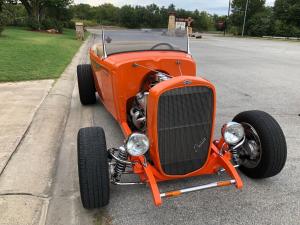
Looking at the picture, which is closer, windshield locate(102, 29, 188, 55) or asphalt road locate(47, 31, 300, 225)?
asphalt road locate(47, 31, 300, 225)

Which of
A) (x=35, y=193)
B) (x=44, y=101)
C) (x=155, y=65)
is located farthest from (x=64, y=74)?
(x=35, y=193)

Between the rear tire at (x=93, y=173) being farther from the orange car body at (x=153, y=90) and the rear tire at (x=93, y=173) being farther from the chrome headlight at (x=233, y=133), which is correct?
the chrome headlight at (x=233, y=133)

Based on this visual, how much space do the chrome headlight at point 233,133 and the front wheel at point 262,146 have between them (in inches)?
12.2

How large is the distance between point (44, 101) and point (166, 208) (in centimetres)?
424

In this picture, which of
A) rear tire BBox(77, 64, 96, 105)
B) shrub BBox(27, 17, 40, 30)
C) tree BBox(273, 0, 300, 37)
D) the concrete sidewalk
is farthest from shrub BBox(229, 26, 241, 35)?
rear tire BBox(77, 64, 96, 105)

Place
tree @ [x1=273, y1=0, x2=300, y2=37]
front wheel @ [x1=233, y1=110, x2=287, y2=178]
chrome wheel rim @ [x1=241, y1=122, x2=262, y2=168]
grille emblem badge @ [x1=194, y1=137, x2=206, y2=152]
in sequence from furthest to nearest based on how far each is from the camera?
tree @ [x1=273, y1=0, x2=300, y2=37]
chrome wheel rim @ [x1=241, y1=122, x2=262, y2=168]
front wheel @ [x1=233, y1=110, x2=287, y2=178]
grille emblem badge @ [x1=194, y1=137, x2=206, y2=152]

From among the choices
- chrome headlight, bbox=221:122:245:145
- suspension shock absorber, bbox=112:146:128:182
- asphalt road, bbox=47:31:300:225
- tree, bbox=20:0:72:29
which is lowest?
asphalt road, bbox=47:31:300:225

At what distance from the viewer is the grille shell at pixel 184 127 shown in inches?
112

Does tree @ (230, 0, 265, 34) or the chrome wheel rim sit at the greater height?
tree @ (230, 0, 265, 34)

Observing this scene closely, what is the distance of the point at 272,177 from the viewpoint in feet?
11.8

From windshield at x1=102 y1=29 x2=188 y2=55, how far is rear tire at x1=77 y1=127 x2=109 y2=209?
1937mm

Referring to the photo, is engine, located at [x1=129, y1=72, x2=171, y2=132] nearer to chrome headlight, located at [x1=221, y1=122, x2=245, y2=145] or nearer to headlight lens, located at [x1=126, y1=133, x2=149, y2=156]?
headlight lens, located at [x1=126, y1=133, x2=149, y2=156]

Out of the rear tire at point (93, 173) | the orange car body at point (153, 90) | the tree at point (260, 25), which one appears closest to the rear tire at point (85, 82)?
the orange car body at point (153, 90)

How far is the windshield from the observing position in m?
4.45
